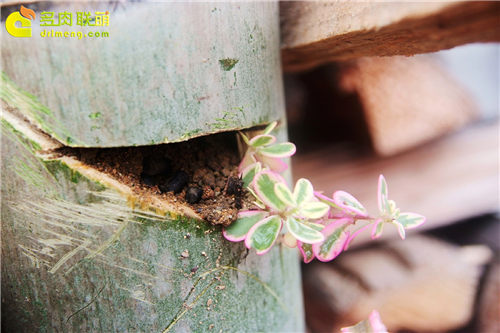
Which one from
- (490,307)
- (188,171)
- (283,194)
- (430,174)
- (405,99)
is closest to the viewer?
(283,194)

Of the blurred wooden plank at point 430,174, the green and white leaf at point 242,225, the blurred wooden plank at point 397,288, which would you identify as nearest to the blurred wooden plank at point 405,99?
the blurred wooden plank at point 430,174

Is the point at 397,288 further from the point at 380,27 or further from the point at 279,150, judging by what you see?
the point at 380,27

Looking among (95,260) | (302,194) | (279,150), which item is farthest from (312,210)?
(95,260)

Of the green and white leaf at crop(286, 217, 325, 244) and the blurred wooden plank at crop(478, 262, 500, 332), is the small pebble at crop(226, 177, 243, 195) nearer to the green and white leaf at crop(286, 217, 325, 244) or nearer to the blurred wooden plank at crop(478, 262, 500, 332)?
the green and white leaf at crop(286, 217, 325, 244)

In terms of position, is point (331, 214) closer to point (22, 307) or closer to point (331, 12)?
point (331, 12)

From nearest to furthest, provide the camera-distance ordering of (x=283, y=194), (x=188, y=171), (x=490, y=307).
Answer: (x=283, y=194)
(x=188, y=171)
(x=490, y=307)

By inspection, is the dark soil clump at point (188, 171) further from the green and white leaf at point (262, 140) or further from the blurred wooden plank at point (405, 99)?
the blurred wooden plank at point (405, 99)
